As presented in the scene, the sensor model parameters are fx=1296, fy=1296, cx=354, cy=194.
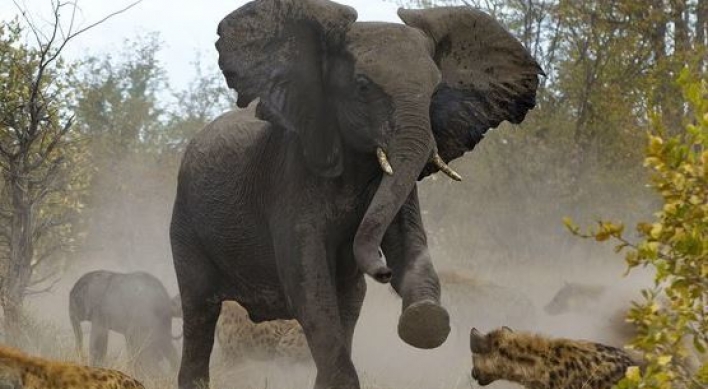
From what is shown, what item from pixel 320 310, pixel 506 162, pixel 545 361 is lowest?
pixel 545 361

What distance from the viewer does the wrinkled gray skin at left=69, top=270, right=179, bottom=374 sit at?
13445 mm

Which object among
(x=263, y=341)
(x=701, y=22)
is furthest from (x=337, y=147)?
(x=701, y=22)

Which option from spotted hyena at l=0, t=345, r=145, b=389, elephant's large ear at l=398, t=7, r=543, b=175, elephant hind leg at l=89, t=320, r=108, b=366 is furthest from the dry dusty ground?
spotted hyena at l=0, t=345, r=145, b=389

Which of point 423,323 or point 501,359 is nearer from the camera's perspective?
point 423,323

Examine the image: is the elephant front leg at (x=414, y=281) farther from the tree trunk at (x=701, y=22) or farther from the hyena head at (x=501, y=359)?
the tree trunk at (x=701, y=22)

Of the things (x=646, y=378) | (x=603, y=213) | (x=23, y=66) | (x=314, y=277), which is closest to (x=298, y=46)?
(x=314, y=277)

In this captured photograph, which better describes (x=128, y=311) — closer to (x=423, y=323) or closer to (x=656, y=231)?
(x=423, y=323)

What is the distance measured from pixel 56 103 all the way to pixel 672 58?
10.1 metres

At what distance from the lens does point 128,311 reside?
46.4ft

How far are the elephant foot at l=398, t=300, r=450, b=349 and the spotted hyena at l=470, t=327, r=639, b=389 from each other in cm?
51

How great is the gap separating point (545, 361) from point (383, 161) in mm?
1378

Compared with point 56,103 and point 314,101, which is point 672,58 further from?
point 314,101

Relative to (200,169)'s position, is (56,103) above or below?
above

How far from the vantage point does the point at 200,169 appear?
8883 millimetres
